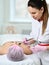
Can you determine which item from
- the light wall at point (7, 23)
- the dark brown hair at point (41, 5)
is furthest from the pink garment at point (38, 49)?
the light wall at point (7, 23)

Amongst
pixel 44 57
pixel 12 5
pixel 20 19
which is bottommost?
pixel 44 57

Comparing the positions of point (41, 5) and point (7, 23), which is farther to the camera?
point (7, 23)

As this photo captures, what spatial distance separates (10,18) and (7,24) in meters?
0.09

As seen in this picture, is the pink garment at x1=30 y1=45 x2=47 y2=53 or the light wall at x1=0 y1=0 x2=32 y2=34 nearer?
the pink garment at x1=30 y1=45 x2=47 y2=53

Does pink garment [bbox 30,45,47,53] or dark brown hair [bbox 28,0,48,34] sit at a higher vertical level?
dark brown hair [bbox 28,0,48,34]

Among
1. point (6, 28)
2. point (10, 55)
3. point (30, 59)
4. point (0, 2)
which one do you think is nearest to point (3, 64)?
point (10, 55)

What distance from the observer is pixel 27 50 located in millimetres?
1282

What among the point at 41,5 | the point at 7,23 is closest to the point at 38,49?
the point at 41,5

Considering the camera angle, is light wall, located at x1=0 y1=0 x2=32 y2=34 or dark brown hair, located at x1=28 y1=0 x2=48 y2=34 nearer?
dark brown hair, located at x1=28 y1=0 x2=48 y2=34

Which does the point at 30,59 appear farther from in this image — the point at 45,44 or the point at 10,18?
the point at 10,18

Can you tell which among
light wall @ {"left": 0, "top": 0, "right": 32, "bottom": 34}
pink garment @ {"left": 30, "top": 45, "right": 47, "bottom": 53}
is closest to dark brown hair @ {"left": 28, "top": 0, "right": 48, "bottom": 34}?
pink garment @ {"left": 30, "top": 45, "right": 47, "bottom": 53}

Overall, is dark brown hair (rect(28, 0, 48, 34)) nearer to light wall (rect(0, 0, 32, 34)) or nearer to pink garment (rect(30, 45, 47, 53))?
pink garment (rect(30, 45, 47, 53))

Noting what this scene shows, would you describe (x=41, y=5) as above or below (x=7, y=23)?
above

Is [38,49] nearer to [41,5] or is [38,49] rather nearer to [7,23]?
[41,5]
